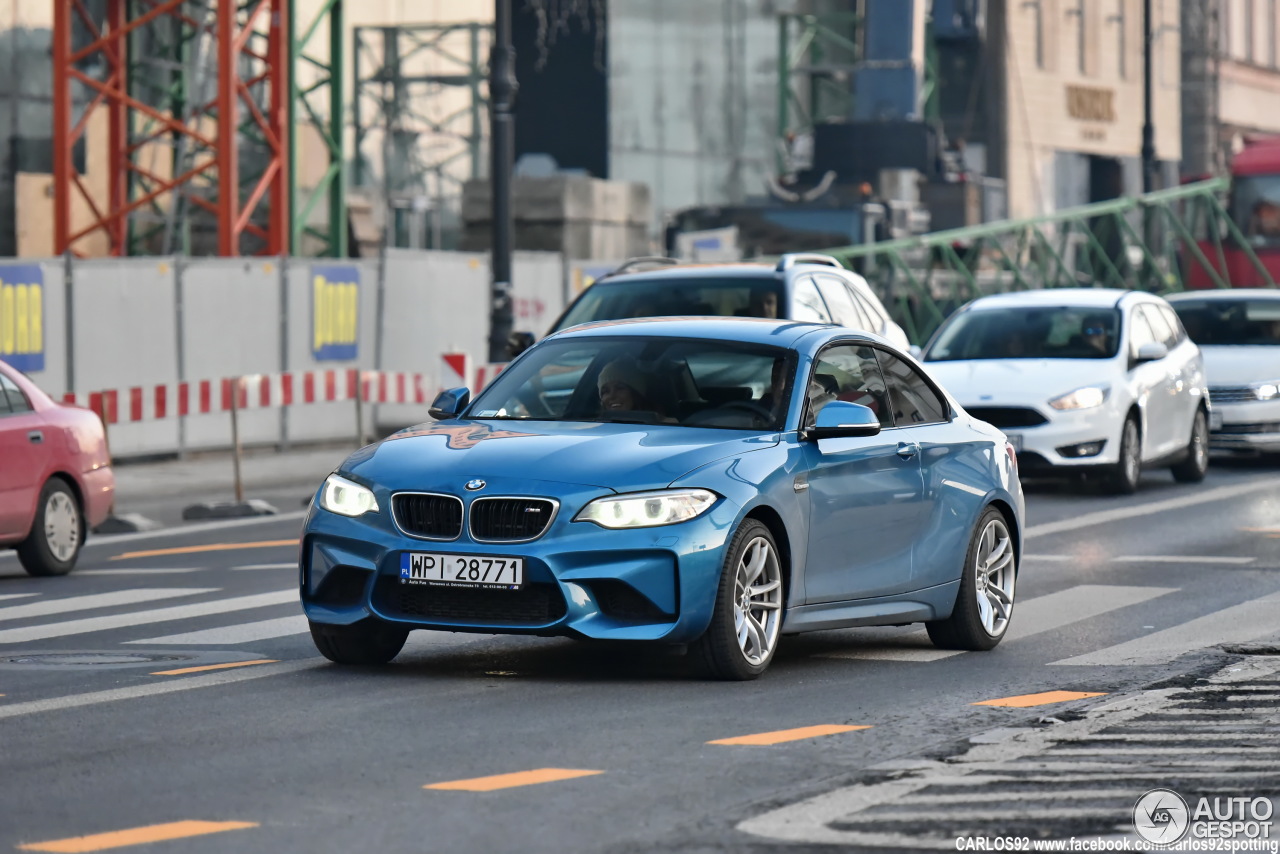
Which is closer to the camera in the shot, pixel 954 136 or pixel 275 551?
pixel 275 551

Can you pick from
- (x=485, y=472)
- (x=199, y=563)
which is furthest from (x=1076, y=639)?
(x=199, y=563)

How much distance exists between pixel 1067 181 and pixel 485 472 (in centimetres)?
6618

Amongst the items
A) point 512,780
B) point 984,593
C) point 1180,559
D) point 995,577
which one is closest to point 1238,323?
point 1180,559

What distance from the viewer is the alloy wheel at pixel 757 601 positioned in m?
9.52

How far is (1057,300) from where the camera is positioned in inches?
832

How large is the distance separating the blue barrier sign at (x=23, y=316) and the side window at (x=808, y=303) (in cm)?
960

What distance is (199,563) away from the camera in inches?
617

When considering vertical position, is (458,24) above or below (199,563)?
above

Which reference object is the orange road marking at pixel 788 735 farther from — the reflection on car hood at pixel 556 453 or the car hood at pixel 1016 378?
the car hood at pixel 1016 378

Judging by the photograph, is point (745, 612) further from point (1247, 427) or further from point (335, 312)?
point (335, 312)

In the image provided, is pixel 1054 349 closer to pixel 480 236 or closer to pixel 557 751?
pixel 557 751

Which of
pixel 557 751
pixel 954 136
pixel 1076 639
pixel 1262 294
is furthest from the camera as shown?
pixel 954 136

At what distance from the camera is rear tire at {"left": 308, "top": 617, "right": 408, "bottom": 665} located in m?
9.84

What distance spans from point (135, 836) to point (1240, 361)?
1900 centimetres
